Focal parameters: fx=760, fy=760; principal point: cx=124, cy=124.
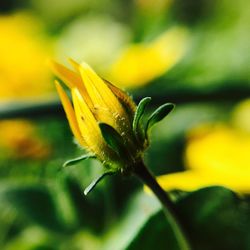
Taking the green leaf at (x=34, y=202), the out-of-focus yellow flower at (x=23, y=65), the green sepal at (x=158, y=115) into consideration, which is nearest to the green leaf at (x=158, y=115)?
the green sepal at (x=158, y=115)

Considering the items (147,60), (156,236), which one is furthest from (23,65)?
(156,236)

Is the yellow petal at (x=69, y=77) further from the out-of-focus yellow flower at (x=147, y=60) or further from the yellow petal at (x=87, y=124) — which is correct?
the out-of-focus yellow flower at (x=147, y=60)

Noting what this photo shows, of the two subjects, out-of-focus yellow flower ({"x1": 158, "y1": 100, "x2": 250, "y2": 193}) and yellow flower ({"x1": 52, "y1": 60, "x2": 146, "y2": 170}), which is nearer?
yellow flower ({"x1": 52, "y1": 60, "x2": 146, "y2": 170})

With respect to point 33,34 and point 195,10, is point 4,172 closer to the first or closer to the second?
point 33,34

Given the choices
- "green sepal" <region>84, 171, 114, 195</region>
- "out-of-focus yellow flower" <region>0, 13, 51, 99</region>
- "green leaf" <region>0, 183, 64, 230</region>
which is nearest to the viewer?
"green sepal" <region>84, 171, 114, 195</region>

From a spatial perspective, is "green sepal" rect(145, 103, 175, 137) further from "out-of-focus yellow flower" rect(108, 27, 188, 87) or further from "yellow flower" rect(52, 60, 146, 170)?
"out-of-focus yellow flower" rect(108, 27, 188, 87)

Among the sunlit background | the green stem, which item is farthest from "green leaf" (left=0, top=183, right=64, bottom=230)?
the green stem
